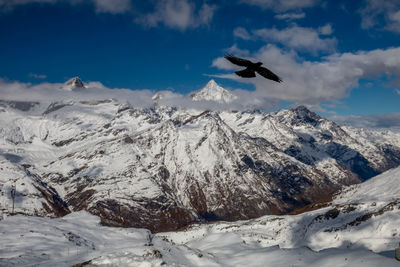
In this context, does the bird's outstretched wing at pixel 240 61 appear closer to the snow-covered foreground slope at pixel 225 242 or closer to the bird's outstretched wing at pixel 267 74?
the bird's outstretched wing at pixel 267 74

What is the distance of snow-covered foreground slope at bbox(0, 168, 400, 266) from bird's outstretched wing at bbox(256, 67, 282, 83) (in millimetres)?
20396

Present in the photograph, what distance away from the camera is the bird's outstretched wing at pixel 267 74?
13.5m

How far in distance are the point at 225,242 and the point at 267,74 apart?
7013 centimetres

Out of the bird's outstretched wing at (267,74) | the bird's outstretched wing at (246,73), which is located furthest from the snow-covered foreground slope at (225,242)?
the bird's outstretched wing at (246,73)

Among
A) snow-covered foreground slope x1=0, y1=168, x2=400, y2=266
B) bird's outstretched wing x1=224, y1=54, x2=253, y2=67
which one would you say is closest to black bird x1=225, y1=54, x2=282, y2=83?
bird's outstretched wing x1=224, y1=54, x2=253, y2=67

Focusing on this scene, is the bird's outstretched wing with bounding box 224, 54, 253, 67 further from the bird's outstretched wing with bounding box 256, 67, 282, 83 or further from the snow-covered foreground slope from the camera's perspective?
the snow-covered foreground slope

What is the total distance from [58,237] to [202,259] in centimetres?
3300

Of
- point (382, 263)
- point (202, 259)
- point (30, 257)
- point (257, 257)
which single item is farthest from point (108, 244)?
point (382, 263)

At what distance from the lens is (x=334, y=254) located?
104 ft

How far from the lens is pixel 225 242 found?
7731 cm

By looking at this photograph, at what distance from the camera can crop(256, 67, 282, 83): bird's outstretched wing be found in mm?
13484

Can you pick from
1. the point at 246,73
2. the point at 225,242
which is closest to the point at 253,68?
the point at 246,73

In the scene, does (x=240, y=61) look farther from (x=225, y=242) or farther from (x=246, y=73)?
(x=225, y=242)

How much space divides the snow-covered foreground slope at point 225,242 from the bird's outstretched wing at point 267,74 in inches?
803
